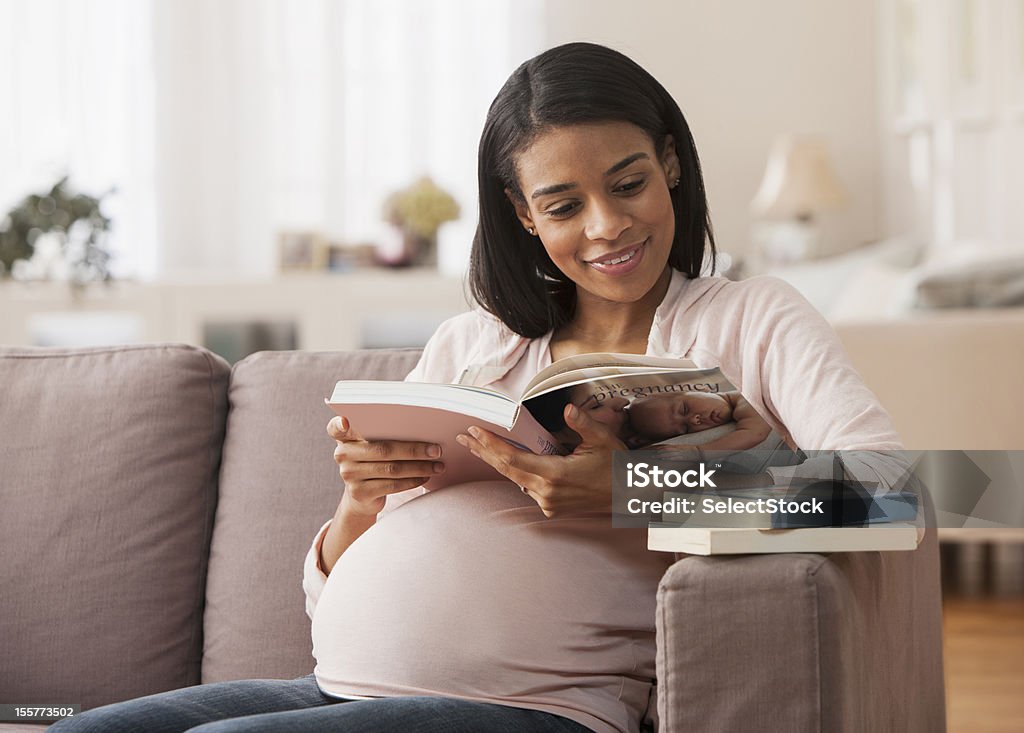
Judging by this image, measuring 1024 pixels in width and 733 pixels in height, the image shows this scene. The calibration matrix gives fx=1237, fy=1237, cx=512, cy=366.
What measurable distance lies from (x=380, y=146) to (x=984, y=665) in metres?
3.45

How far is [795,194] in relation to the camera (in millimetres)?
4957

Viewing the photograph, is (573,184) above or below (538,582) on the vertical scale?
above

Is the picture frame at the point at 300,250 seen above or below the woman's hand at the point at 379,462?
above

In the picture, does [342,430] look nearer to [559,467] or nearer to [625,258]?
[559,467]

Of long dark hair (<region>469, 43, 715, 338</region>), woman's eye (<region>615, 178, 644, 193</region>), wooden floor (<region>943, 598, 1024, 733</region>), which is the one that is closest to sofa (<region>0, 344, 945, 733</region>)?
long dark hair (<region>469, 43, 715, 338</region>)

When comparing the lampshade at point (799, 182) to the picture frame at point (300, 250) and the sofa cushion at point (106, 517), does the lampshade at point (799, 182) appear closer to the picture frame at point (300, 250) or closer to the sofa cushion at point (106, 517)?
the picture frame at point (300, 250)

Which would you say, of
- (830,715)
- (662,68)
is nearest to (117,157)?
(662,68)

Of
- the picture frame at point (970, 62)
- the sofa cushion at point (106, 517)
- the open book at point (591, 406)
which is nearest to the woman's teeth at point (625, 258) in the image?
the open book at point (591, 406)

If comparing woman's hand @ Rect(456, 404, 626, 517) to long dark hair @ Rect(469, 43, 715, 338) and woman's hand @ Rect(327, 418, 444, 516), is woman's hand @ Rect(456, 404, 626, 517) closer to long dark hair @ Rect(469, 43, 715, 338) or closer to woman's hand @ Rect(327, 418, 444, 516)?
woman's hand @ Rect(327, 418, 444, 516)

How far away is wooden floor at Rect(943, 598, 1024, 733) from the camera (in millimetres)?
2285

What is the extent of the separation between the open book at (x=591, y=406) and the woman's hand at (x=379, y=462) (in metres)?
0.05

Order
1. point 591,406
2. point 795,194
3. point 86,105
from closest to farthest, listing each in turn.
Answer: point 591,406, point 795,194, point 86,105

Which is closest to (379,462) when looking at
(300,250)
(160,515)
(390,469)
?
(390,469)

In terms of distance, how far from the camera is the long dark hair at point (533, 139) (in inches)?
53.0
